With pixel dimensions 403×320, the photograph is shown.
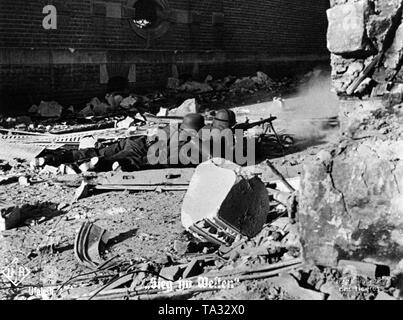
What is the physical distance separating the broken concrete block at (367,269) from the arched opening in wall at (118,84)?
38.6 ft

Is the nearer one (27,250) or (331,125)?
(27,250)

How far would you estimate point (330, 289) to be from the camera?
9.77 ft

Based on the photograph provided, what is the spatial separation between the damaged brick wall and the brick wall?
10106mm

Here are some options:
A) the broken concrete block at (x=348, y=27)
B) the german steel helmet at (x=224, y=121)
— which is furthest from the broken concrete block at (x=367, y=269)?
the german steel helmet at (x=224, y=121)

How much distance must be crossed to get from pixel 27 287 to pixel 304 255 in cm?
235

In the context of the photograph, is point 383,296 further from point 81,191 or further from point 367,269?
point 81,191

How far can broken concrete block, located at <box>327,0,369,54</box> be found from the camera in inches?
125

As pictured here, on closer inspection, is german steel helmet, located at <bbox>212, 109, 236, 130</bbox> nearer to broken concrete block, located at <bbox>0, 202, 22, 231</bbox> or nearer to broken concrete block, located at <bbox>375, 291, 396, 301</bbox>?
broken concrete block, located at <bbox>0, 202, 22, 231</bbox>

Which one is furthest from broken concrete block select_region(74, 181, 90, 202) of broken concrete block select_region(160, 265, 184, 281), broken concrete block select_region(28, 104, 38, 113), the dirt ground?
broken concrete block select_region(28, 104, 38, 113)

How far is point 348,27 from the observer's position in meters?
3.24

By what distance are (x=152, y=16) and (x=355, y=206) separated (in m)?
13.3

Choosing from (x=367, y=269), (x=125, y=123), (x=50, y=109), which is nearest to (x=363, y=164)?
(x=367, y=269)

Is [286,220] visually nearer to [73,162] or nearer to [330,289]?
[330,289]

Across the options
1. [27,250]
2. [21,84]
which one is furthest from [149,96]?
[27,250]
